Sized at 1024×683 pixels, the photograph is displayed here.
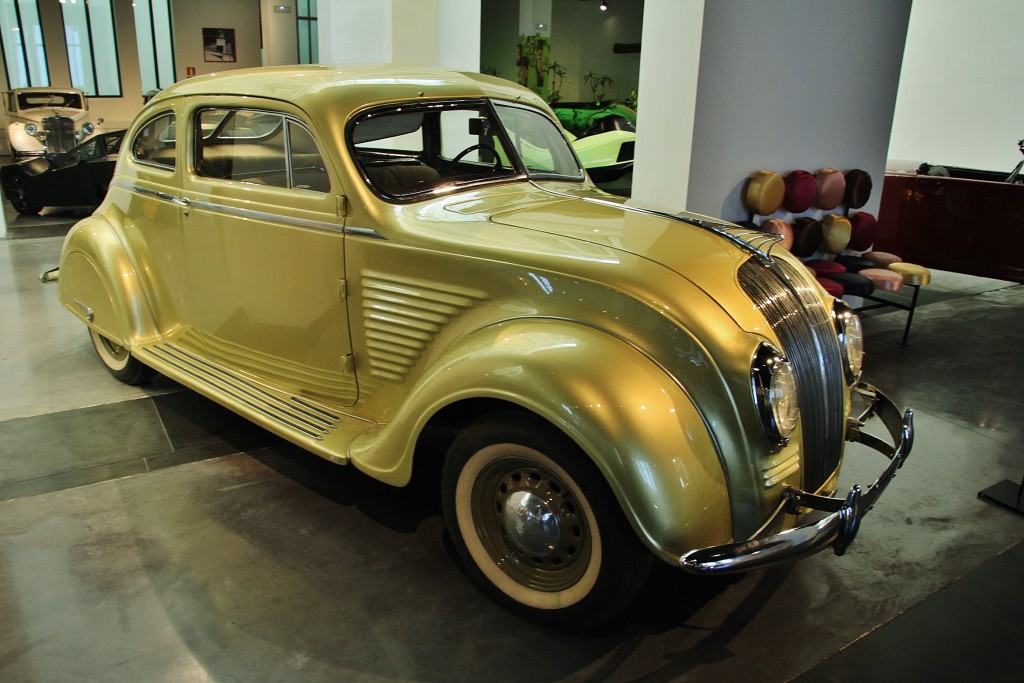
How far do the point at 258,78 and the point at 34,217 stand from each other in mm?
6762

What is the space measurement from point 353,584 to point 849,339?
1.83 metres

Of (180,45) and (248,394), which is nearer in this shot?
(248,394)

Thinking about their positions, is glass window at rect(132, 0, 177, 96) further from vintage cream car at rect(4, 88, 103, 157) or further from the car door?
the car door

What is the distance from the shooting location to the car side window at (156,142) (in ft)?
11.3

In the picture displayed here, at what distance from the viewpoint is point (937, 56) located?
8.99 meters

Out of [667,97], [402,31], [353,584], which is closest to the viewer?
[353,584]

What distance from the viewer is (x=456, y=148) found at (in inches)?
129

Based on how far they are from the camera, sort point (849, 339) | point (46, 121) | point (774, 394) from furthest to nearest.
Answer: point (46, 121)
point (849, 339)
point (774, 394)

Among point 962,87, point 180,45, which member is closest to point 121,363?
point 962,87

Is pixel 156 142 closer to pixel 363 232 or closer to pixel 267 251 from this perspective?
pixel 267 251

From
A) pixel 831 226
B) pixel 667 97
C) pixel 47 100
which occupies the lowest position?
pixel 831 226

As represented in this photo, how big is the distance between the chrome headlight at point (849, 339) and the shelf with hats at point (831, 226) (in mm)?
2096

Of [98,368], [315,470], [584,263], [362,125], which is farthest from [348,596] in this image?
[98,368]

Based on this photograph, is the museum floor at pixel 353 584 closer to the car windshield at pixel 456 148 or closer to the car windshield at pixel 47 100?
the car windshield at pixel 456 148
